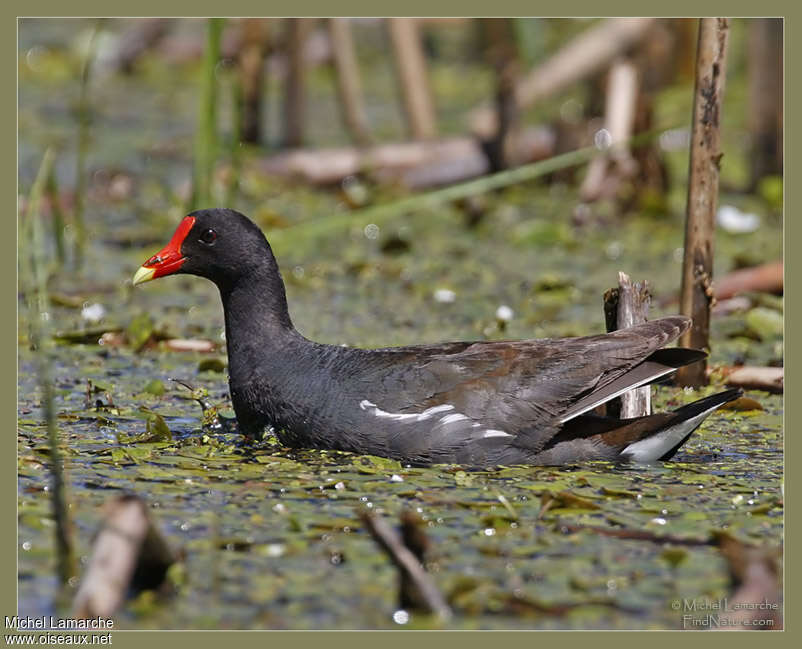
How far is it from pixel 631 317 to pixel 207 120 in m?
2.55

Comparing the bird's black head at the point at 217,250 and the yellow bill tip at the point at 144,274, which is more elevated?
the bird's black head at the point at 217,250

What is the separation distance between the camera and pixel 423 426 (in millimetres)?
4703

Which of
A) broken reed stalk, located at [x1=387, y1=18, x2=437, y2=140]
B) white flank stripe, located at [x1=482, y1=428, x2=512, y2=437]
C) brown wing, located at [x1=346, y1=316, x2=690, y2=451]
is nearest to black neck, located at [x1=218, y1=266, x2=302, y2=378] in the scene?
brown wing, located at [x1=346, y1=316, x2=690, y2=451]

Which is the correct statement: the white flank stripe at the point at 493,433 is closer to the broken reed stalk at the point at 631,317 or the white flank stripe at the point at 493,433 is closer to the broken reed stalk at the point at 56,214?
the broken reed stalk at the point at 631,317

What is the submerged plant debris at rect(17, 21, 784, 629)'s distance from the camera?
3580 mm

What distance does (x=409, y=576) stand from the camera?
3.38 metres

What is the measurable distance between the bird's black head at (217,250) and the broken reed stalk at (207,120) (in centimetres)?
145

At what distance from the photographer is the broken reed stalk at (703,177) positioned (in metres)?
5.24

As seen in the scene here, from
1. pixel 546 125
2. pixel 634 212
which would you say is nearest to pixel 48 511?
pixel 634 212

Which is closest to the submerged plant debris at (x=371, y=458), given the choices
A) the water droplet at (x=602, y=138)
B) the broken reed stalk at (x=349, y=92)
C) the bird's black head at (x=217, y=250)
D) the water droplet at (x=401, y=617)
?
the water droplet at (x=401, y=617)

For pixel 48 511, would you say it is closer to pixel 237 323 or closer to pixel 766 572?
pixel 237 323

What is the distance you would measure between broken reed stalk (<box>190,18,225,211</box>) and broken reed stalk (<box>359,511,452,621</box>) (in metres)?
3.55

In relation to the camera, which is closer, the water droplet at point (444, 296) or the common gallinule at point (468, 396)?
the common gallinule at point (468, 396)

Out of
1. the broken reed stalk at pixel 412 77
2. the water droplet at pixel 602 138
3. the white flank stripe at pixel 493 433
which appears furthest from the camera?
the broken reed stalk at pixel 412 77
